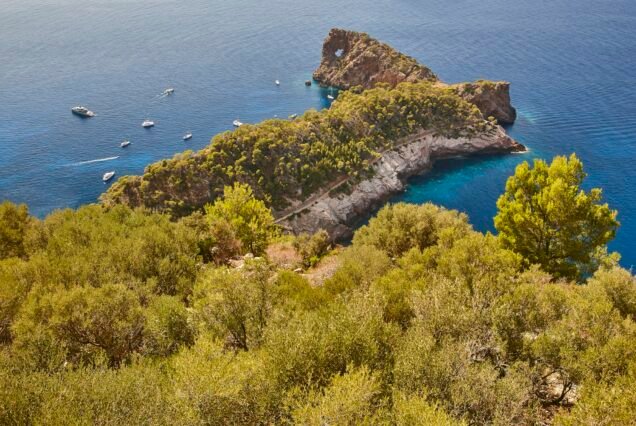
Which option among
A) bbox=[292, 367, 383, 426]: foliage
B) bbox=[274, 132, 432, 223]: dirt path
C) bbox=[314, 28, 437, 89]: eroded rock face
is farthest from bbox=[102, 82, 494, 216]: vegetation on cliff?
bbox=[292, 367, 383, 426]: foliage

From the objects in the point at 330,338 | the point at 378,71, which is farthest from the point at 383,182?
the point at 330,338

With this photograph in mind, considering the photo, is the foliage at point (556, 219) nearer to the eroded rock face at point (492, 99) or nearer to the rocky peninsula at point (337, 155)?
the rocky peninsula at point (337, 155)

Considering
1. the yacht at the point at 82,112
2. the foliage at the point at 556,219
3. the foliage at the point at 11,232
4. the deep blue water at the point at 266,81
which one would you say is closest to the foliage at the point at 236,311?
the foliage at the point at 556,219

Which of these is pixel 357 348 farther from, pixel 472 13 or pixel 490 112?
pixel 472 13

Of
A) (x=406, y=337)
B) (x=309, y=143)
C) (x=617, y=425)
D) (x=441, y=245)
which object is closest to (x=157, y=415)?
(x=406, y=337)

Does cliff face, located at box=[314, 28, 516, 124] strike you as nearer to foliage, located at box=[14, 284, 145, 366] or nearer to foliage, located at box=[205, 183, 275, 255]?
foliage, located at box=[205, 183, 275, 255]

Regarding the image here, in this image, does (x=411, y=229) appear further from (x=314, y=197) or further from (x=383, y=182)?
(x=383, y=182)
